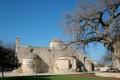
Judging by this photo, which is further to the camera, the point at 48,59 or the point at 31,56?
the point at 48,59

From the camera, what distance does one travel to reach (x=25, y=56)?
5534 centimetres

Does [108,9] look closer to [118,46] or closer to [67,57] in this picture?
[118,46]

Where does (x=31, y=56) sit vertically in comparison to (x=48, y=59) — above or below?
above

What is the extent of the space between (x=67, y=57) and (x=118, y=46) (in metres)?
28.5

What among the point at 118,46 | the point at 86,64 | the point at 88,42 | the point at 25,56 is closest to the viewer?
the point at 118,46

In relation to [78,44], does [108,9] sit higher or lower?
higher

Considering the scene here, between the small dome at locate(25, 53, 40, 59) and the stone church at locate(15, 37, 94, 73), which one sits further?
the stone church at locate(15, 37, 94, 73)

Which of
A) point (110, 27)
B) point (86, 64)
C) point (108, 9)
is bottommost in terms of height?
point (86, 64)

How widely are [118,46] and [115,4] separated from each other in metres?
5.68

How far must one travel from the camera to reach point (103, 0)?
29.9 meters

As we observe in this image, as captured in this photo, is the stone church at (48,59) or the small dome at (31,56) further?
the stone church at (48,59)

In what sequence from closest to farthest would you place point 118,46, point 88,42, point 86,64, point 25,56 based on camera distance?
point 118,46
point 88,42
point 25,56
point 86,64

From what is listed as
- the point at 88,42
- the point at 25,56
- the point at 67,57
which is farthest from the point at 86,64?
the point at 88,42

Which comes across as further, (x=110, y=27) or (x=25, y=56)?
(x=25, y=56)
